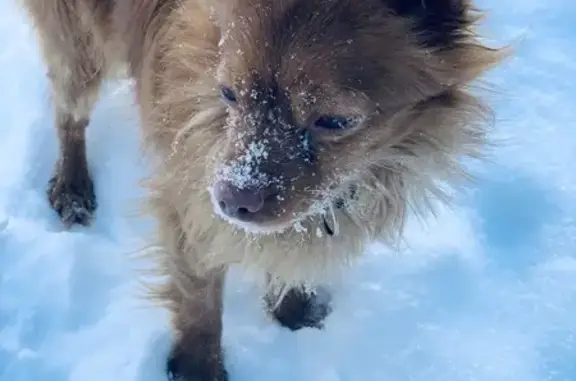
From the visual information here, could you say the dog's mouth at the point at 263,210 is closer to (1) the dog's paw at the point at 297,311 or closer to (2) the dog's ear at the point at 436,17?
(2) the dog's ear at the point at 436,17

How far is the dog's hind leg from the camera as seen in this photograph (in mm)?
3500

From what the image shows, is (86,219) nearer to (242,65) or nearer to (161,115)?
(161,115)

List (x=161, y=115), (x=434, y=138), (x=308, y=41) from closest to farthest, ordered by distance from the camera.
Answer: (x=308, y=41) < (x=434, y=138) < (x=161, y=115)

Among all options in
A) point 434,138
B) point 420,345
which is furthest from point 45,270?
point 434,138

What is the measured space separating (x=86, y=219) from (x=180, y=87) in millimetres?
1432

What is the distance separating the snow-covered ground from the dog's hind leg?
82mm

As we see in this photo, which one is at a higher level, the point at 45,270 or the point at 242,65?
the point at 242,65

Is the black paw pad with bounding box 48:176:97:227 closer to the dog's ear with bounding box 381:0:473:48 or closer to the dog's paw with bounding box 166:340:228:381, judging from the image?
the dog's paw with bounding box 166:340:228:381

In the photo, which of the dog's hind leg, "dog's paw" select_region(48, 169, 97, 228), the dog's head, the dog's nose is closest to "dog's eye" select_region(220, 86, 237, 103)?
the dog's head

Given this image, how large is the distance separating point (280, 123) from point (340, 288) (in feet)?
5.29

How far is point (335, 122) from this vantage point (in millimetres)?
2344

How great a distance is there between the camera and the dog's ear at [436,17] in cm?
233

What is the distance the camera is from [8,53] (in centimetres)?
453

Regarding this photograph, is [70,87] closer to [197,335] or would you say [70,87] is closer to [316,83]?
[197,335]
